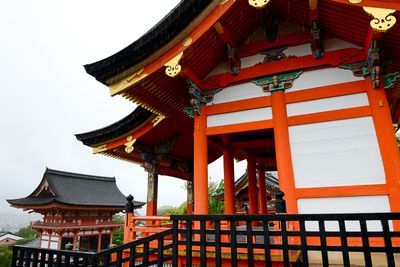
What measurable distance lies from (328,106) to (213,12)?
2.98m

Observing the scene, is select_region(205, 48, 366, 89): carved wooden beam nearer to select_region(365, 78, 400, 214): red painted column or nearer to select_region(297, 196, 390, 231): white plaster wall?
select_region(365, 78, 400, 214): red painted column

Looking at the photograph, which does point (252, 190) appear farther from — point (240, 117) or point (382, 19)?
point (382, 19)

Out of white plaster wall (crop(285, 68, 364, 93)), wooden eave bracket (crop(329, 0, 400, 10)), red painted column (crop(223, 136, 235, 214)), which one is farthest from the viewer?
red painted column (crop(223, 136, 235, 214))

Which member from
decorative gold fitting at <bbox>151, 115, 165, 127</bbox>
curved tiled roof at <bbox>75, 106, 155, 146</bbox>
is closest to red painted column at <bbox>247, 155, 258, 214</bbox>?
decorative gold fitting at <bbox>151, 115, 165, 127</bbox>

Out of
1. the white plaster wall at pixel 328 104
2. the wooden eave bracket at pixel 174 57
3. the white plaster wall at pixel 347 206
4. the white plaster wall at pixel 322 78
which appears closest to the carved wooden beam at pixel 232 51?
the wooden eave bracket at pixel 174 57

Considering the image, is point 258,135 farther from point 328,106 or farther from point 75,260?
point 75,260

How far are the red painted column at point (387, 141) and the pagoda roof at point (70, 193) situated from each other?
2204 cm

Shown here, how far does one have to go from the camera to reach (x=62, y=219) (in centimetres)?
2245

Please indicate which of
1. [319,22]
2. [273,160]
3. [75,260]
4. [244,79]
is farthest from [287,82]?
[273,160]

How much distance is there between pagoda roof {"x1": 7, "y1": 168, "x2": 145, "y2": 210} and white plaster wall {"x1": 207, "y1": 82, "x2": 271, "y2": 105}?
1939 cm

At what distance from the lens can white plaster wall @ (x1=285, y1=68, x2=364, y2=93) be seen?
5.51 meters

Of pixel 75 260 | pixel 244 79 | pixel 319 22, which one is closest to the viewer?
pixel 75 260

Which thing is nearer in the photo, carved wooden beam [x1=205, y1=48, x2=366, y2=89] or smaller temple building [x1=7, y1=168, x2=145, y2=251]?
carved wooden beam [x1=205, y1=48, x2=366, y2=89]

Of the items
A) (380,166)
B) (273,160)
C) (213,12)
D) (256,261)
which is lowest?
(256,261)
